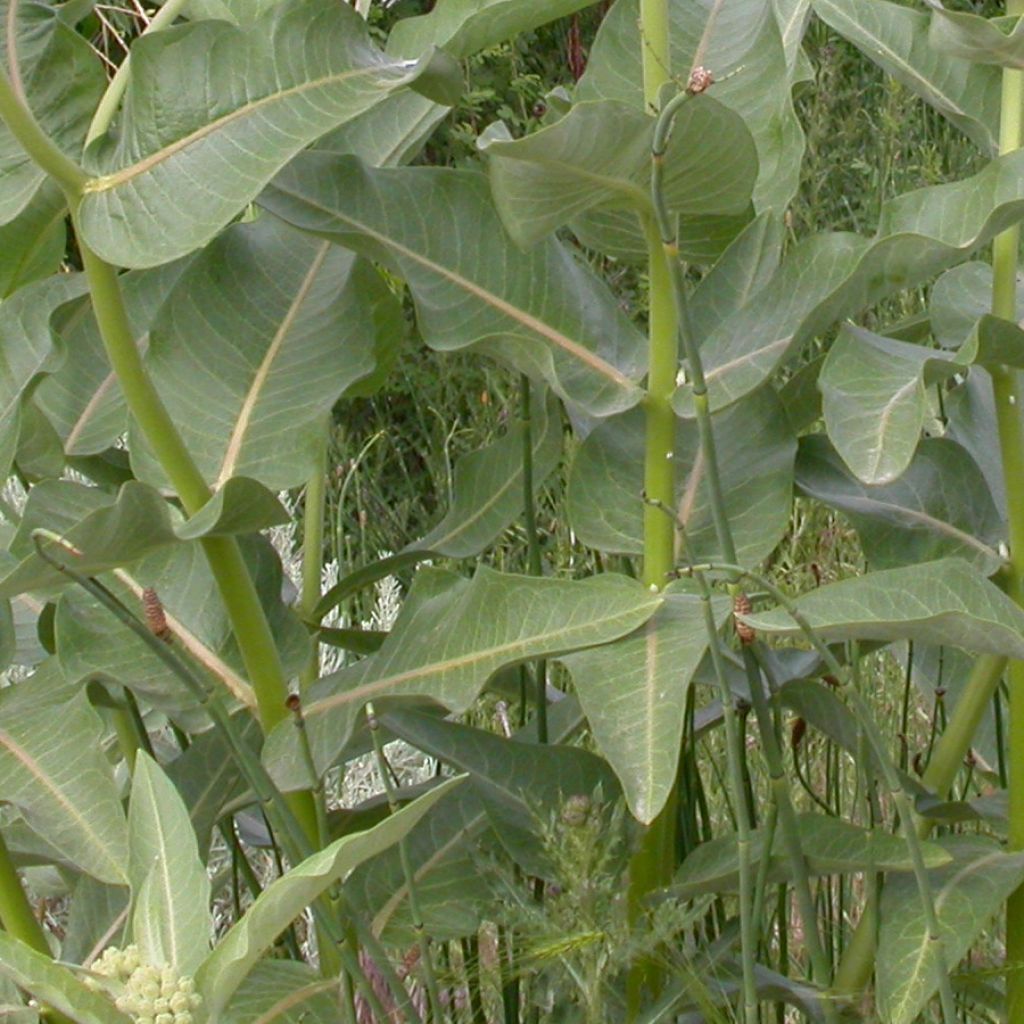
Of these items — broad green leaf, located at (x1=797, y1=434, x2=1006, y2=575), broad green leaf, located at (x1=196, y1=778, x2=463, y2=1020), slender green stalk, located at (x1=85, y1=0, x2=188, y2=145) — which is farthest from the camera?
broad green leaf, located at (x1=797, y1=434, x2=1006, y2=575)

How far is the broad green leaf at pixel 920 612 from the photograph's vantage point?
3.03 feet

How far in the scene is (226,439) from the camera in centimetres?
111

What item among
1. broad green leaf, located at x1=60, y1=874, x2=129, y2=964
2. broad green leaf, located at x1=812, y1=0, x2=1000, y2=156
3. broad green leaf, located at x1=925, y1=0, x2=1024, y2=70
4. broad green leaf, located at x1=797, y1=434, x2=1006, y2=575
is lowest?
broad green leaf, located at x1=60, y1=874, x2=129, y2=964

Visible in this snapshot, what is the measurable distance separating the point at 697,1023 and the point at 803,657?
257 mm

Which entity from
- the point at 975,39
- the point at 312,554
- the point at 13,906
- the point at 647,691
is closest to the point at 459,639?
the point at 647,691

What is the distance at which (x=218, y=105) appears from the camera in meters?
0.95

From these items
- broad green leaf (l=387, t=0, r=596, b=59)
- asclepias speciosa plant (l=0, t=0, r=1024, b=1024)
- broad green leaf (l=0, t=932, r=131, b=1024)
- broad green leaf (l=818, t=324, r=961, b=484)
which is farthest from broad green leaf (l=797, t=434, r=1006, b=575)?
broad green leaf (l=0, t=932, r=131, b=1024)

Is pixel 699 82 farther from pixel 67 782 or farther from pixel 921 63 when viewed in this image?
pixel 67 782

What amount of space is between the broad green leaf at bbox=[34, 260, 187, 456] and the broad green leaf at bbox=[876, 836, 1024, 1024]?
1.92ft

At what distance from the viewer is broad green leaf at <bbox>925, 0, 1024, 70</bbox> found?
1.00m

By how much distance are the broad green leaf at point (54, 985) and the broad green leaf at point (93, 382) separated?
0.41 m

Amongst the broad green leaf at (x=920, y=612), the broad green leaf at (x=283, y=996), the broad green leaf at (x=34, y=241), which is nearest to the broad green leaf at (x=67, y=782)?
the broad green leaf at (x=283, y=996)

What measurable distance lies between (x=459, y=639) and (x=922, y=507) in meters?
0.33

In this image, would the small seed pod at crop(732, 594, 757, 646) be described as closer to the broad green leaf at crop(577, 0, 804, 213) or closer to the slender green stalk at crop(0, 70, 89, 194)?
the broad green leaf at crop(577, 0, 804, 213)
